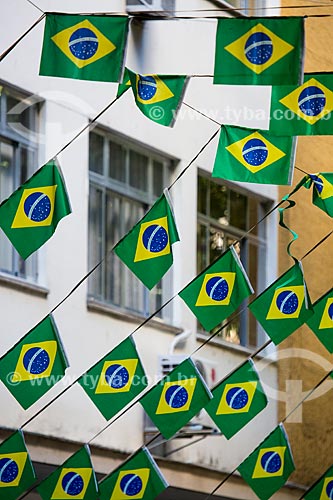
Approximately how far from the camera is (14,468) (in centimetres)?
1414

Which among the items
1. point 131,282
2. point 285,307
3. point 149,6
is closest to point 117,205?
point 131,282

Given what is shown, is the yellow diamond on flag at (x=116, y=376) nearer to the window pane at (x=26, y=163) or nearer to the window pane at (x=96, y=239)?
the window pane at (x=26, y=163)

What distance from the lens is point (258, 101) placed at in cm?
1980

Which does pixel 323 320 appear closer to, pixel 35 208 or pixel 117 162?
pixel 35 208

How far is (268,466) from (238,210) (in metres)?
4.56

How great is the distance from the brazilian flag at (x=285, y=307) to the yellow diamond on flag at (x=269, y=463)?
1385 mm

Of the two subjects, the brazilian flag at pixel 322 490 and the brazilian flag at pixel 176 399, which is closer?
the brazilian flag at pixel 176 399

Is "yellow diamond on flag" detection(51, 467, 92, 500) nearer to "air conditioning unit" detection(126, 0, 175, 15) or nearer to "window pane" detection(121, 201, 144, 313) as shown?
"window pane" detection(121, 201, 144, 313)

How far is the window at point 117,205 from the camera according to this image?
17.2m

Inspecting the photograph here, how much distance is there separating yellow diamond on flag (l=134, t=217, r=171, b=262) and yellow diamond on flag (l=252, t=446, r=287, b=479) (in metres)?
2.77

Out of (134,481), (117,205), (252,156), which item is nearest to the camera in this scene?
(252,156)

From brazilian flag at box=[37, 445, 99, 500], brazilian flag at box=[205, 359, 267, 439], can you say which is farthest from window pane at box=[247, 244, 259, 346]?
brazilian flag at box=[37, 445, 99, 500]

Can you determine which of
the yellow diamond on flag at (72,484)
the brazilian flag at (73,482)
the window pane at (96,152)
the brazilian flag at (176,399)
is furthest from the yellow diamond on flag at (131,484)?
the window pane at (96,152)

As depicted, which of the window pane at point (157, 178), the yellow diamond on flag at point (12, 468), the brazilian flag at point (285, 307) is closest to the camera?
the yellow diamond on flag at point (12, 468)
